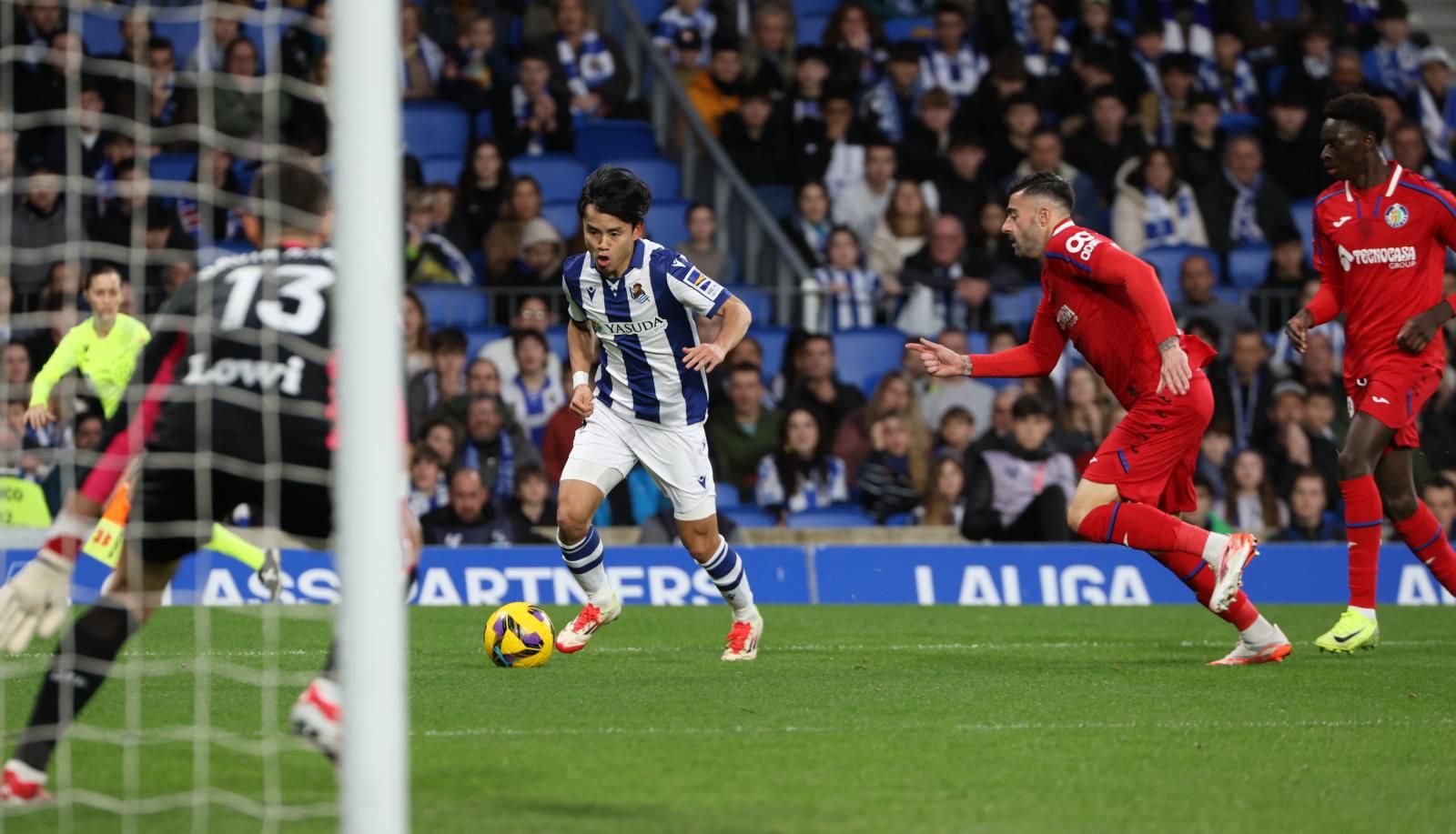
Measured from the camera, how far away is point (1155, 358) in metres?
8.39

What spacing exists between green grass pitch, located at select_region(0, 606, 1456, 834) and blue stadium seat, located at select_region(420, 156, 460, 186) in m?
6.93

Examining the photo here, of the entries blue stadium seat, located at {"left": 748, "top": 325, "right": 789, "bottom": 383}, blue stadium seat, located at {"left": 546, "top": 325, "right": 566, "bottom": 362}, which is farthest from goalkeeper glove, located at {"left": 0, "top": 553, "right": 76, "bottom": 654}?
blue stadium seat, located at {"left": 748, "top": 325, "right": 789, "bottom": 383}

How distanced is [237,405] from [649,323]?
3348 mm

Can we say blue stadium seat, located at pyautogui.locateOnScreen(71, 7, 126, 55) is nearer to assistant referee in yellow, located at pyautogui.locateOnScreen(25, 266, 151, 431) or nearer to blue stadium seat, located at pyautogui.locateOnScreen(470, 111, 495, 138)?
blue stadium seat, located at pyautogui.locateOnScreen(470, 111, 495, 138)

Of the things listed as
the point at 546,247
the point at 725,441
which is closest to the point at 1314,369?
the point at 725,441

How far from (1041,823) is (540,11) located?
13.1 m

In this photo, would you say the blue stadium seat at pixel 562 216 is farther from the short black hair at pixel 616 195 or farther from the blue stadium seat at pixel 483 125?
the short black hair at pixel 616 195

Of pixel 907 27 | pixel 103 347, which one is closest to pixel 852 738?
pixel 103 347

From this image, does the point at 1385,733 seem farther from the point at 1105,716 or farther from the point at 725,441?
the point at 725,441

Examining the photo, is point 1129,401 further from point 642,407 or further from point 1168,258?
point 1168,258

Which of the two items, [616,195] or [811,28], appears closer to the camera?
[616,195]

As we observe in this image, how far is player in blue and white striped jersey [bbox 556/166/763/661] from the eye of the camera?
852 centimetres

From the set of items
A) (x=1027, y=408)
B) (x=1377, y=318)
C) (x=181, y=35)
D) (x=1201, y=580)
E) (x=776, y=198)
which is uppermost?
(x=181, y=35)

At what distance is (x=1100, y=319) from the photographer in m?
8.50
